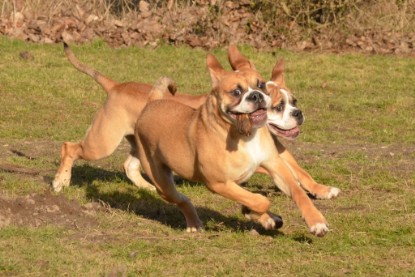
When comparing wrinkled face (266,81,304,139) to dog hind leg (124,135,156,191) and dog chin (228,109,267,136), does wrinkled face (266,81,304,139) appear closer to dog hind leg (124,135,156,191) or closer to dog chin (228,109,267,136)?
dog chin (228,109,267,136)

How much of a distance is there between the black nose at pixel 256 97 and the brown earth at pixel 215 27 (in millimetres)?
11251

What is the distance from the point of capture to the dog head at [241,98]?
7.40 metres

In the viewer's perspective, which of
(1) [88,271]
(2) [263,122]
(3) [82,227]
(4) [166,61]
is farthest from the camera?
(4) [166,61]

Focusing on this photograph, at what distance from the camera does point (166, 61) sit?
17.9 meters

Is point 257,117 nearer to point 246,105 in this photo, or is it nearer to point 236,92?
point 246,105

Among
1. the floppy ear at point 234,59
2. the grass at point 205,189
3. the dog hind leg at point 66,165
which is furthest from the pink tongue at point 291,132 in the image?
the dog hind leg at point 66,165

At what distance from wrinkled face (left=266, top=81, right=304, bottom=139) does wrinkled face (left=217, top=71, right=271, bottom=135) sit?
112 cm

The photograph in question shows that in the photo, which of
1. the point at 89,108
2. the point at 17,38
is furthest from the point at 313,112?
the point at 17,38

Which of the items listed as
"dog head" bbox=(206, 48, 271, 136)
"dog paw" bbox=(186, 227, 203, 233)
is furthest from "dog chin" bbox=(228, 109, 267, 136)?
"dog paw" bbox=(186, 227, 203, 233)

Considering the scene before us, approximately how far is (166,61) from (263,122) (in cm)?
1061

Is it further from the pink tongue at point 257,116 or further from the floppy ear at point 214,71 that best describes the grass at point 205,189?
the floppy ear at point 214,71

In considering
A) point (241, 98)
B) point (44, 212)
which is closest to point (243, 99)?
point (241, 98)

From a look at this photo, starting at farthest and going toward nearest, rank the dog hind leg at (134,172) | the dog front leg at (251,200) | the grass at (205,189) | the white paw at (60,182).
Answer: the dog hind leg at (134,172) → the white paw at (60,182) → the dog front leg at (251,200) → the grass at (205,189)

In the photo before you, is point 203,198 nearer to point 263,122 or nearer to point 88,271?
point 263,122
